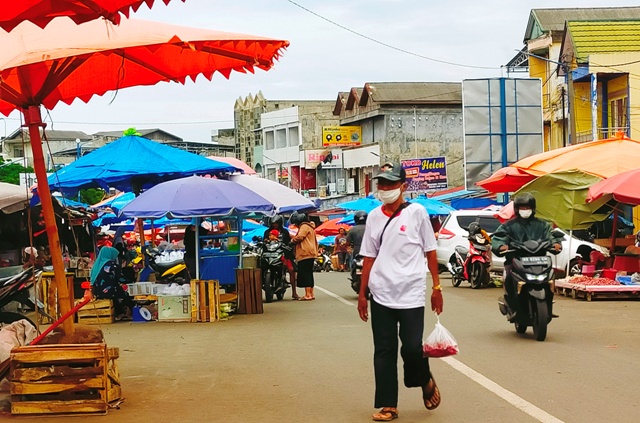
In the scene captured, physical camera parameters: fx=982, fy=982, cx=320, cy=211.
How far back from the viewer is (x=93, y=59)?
1083 cm

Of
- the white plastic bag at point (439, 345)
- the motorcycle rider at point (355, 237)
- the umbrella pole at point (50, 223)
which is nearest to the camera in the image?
the white plastic bag at point (439, 345)

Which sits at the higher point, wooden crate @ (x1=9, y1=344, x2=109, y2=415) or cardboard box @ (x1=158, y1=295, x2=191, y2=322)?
wooden crate @ (x1=9, y1=344, x2=109, y2=415)

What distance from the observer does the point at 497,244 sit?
1230 cm

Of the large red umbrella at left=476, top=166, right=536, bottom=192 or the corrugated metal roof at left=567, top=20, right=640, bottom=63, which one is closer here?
the large red umbrella at left=476, top=166, right=536, bottom=192

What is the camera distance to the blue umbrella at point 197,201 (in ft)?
51.2

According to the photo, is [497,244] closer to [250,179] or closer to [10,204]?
[250,179]

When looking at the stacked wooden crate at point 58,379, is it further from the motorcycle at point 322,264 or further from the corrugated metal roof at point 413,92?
the corrugated metal roof at point 413,92

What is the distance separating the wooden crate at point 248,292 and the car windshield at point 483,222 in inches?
424

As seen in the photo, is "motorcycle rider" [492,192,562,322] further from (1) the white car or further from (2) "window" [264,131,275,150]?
(2) "window" [264,131,275,150]

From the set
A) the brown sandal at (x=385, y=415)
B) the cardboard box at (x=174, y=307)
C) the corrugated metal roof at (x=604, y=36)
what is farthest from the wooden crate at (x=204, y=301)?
the corrugated metal roof at (x=604, y=36)

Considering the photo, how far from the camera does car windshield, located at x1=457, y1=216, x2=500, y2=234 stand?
26.6m

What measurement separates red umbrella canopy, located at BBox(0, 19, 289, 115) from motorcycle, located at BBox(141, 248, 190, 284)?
6.92m

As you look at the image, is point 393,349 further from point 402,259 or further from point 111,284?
point 111,284

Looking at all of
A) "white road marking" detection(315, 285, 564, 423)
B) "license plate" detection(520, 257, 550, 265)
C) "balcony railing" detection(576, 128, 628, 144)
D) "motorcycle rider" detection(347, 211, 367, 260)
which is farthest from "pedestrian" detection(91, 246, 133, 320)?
"balcony railing" detection(576, 128, 628, 144)
